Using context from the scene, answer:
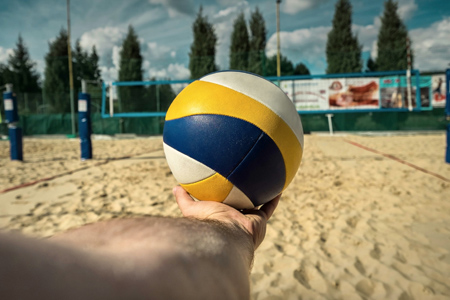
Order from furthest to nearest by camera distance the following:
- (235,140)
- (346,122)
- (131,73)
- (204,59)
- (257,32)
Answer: (257,32) → (131,73) → (204,59) → (346,122) → (235,140)

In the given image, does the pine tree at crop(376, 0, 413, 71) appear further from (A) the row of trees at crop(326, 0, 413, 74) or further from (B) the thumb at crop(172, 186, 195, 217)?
(B) the thumb at crop(172, 186, 195, 217)

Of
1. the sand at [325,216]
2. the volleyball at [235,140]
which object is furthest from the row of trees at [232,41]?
the volleyball at [235,140]

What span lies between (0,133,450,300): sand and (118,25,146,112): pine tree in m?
8.91

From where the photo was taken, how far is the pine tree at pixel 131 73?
14484mm

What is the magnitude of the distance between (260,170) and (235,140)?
0.64 feet

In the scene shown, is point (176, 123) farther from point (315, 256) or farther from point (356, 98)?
point (356, 98)

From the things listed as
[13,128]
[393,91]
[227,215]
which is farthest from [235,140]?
[393,91]

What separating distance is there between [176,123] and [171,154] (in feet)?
0.56

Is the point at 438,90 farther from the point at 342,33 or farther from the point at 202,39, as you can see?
the point at 202,39

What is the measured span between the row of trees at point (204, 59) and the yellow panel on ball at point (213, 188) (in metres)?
12.8

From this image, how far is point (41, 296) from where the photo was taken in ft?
0.86

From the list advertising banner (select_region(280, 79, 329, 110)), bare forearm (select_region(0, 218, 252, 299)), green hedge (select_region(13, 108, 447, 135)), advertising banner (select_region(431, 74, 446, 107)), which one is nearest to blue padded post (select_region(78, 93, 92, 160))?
bare forearm (select_region(0, 218, 252, 299))

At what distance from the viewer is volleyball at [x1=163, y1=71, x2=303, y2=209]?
54.8 inches

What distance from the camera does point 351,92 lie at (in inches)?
464
